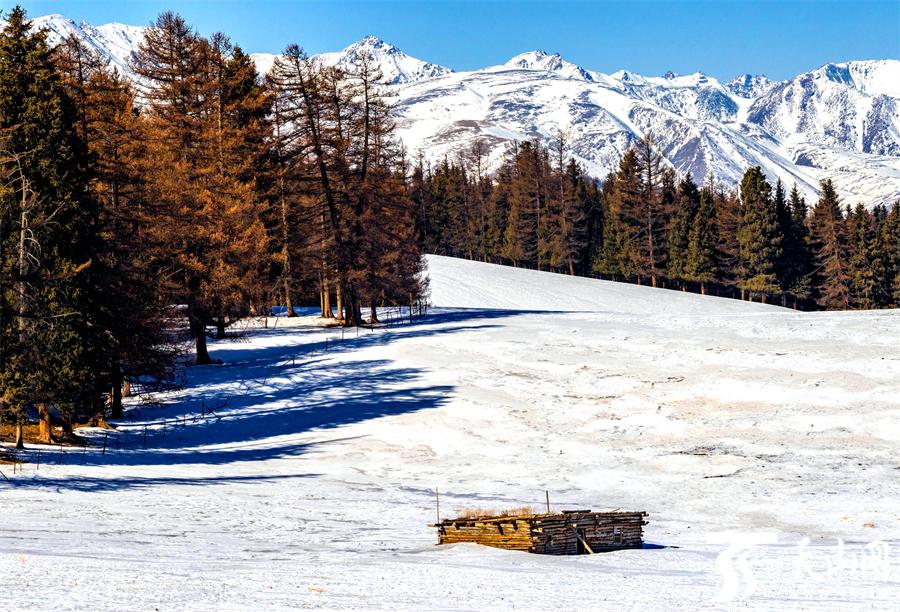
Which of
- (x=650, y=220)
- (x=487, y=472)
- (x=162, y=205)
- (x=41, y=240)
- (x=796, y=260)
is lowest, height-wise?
(x=487, y=472)

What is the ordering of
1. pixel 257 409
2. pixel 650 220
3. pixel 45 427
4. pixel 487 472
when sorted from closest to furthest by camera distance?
pixel 487 472
pixel 45 427
pixel 257 409
pixel 650 220

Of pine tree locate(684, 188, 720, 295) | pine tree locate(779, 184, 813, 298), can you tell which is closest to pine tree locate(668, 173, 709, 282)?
pine tree locate(684, 188, 720, 295)

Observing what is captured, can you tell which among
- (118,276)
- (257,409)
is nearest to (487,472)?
(257,409)

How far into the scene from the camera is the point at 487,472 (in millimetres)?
25672

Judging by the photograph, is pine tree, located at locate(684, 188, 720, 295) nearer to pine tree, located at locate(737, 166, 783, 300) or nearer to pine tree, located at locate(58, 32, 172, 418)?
pine tree, located at locate(737, 166, 783, 300)

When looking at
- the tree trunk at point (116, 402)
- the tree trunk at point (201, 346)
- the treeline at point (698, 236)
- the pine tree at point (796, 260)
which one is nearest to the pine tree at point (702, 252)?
the treeline at point (698, 236)

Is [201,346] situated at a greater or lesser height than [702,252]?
lesser

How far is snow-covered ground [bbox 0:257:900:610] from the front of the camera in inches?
496

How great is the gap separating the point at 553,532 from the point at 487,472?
9651mm

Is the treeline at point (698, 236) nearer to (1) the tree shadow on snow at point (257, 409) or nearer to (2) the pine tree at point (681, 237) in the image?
(2) the pine tree at point (681, 237)

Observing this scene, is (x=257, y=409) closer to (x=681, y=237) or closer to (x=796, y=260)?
(x=681, y=237)

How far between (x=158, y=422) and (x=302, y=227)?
72.1 ft

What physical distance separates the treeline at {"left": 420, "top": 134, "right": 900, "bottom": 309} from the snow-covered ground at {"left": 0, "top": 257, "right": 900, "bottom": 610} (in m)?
47.8

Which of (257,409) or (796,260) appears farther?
(796,260)
